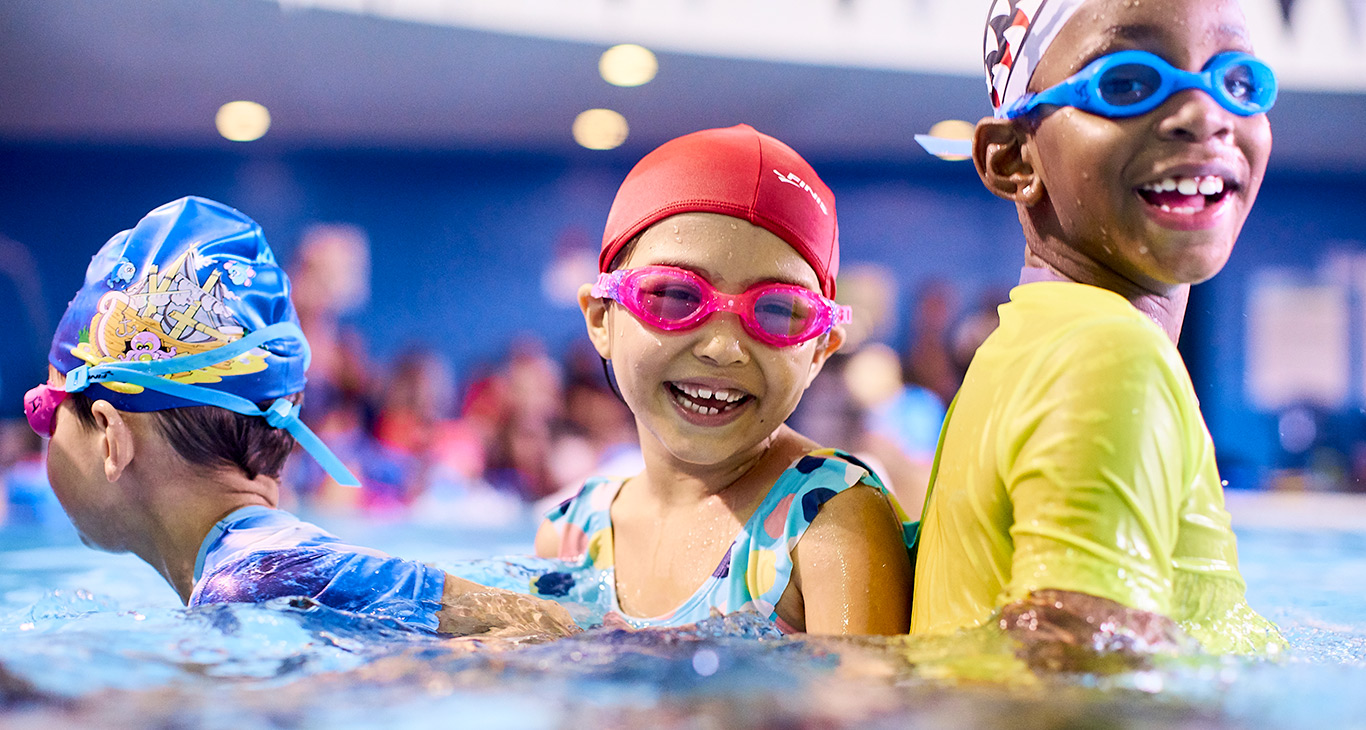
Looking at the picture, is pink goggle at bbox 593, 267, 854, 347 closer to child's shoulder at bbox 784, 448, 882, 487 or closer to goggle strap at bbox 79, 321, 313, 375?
child's shoulder at bbox 784, 448, 882, 487

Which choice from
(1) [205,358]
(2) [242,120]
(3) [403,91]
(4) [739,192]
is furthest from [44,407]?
(2) [242,120]

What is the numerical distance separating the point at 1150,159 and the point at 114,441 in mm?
2554

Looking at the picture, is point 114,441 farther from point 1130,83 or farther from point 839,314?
point 1130,83

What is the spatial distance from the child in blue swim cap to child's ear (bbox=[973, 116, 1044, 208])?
1578 millimetres

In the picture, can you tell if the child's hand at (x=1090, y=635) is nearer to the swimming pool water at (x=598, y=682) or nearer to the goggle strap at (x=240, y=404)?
the swimming pool water at (x=598, y=682)

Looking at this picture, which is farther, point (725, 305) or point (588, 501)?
point (588, 501)

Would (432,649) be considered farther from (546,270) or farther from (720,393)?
(546,270)

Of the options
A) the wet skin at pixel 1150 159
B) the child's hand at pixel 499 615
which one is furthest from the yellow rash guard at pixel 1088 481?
the child's hand at pixel 499 615

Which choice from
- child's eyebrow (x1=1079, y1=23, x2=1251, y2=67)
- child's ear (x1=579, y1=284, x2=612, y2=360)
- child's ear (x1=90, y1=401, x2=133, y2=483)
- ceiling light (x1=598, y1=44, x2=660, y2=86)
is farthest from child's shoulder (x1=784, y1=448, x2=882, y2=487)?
ceiling light (x1=598, y1=44, x2=660, y2=86)

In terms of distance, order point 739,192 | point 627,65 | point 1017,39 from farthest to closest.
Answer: point 627,65
point 739,192
point 1017,39

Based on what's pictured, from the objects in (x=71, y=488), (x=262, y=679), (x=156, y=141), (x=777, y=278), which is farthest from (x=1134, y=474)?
(x=156, y=141)

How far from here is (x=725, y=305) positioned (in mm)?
2562

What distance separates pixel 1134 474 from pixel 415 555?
5.57 metres

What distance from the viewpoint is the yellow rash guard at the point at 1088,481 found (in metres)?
1.69
